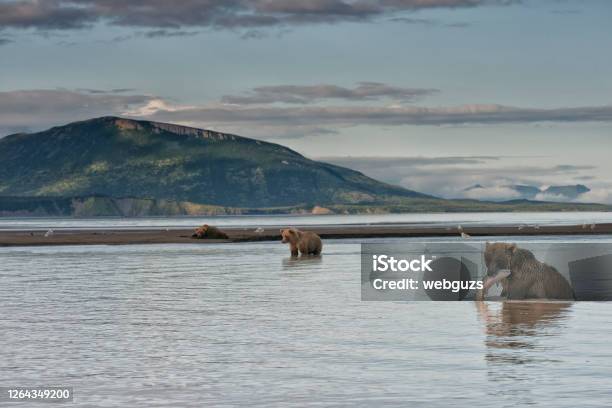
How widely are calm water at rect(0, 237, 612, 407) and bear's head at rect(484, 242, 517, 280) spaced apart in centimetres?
102

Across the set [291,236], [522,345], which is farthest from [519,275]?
[291,236]

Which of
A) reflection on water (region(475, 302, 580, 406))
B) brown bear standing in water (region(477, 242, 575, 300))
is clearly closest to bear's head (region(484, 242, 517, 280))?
brown bear standing in water (region(477, 242, 575, 300))

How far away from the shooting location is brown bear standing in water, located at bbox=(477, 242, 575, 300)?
90.6ft

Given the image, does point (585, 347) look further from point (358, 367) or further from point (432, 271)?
point (432, 271)

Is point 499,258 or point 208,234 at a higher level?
point 208,234

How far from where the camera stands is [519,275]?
2842cm

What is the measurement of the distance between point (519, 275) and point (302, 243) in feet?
121

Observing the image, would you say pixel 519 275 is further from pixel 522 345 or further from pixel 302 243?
pixel 302 243

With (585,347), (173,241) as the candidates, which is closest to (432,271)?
(585,347)

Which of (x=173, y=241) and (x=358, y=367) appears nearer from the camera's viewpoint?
(x=358, y=367)

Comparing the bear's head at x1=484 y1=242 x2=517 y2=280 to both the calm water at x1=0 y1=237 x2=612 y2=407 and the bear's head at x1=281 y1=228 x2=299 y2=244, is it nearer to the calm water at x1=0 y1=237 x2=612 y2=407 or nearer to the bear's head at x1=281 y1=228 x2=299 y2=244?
the calm water at x1=0 y1=237 x2=612 y2=407

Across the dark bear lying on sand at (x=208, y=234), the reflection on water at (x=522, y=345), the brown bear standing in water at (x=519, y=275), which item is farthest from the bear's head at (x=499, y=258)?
the dark bear lying on sand at (x=208, y=234)

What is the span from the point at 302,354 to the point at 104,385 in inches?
187

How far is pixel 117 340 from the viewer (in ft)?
75.7
